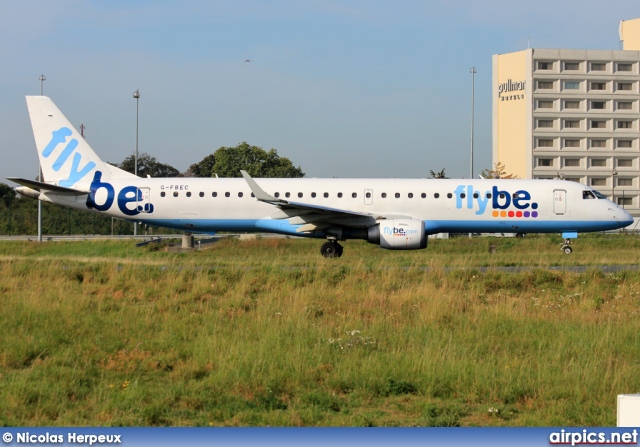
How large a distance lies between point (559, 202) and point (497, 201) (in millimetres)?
A: 2551

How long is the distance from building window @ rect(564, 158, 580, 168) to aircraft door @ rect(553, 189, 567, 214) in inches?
3374

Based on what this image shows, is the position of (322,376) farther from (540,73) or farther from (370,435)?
(540,73)

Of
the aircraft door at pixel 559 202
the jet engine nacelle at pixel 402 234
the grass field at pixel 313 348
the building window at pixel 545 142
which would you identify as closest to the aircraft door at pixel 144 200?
the jet engine nacelle at pixel 402 234

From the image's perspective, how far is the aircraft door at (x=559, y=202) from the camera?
30.7 m

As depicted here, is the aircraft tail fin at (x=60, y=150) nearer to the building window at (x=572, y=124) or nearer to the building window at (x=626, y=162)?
the building window at (x=572, y=124)

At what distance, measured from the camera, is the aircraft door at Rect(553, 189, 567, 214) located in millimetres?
30672

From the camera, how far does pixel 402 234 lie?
2736 cm

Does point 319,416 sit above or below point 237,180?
below

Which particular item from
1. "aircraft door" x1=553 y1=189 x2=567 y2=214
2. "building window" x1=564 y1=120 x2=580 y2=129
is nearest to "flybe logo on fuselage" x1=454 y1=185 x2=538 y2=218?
"aircraft door" x1=553 y1=189 x2=567 y2=214

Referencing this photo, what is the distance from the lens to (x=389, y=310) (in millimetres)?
14938

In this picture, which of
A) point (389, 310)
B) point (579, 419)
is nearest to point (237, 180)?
point (389, 310)

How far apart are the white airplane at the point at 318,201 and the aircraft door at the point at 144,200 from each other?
0.12 feet

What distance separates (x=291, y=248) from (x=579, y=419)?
93.1 feet
